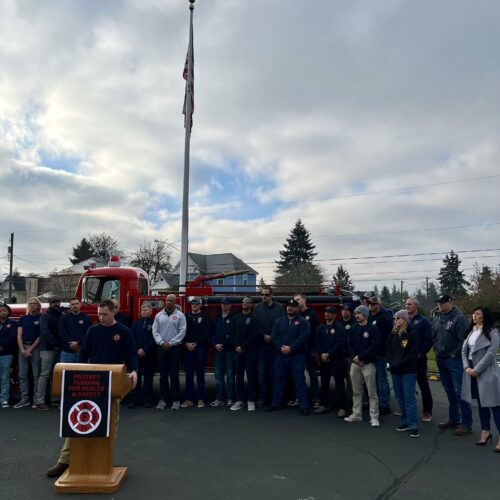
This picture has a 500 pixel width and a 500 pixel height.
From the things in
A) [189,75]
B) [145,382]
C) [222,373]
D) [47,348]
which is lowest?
[145,382]

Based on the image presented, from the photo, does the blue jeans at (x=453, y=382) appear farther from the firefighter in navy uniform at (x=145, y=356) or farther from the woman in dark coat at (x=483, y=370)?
the firefighter in navy uniform at (x=145, y=356)

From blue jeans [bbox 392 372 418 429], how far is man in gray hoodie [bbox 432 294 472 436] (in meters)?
0.68

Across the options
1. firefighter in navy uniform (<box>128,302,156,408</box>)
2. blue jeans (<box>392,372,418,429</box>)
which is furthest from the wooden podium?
blue jeans (<box>392,372,418,429</box>)

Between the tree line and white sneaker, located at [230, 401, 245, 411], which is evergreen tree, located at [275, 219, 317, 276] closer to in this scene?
the tree line

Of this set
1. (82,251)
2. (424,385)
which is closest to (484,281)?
(424,385)

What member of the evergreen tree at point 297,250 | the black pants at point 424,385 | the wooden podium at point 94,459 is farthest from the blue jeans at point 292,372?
the evergreen tree at point 297,250

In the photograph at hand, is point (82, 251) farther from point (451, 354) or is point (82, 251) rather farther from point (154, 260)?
point (451, 354)

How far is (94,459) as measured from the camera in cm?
471

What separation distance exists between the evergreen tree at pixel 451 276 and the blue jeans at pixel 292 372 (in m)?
A: 72.3

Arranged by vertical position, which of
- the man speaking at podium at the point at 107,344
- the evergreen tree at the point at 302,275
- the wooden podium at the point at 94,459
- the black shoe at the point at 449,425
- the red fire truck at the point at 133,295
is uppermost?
the evergreen tree at the point at 302,275

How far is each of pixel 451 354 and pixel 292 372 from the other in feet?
8.39

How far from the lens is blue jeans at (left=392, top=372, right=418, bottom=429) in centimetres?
660

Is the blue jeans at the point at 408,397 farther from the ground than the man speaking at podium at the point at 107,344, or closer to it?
closer to it

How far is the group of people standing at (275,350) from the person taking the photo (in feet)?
23.2
